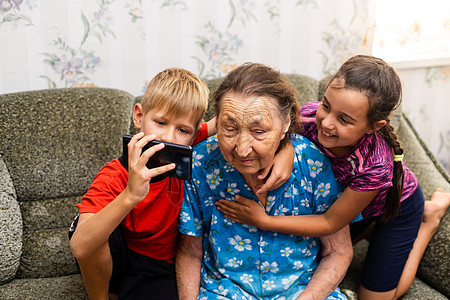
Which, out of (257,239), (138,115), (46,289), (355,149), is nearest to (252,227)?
(257,239)

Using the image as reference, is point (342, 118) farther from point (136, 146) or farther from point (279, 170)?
point (136, 146)

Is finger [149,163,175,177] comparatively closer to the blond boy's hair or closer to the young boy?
the young boy

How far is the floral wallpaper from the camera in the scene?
1.86 metres

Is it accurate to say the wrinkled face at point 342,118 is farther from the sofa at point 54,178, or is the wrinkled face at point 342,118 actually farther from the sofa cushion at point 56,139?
the sofa cushion at point 56,139

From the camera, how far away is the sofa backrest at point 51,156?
1.62m

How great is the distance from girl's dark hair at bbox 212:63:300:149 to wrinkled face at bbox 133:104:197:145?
0.36ft

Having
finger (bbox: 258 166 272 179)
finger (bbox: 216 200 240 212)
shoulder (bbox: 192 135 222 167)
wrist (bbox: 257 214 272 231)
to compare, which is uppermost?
shoulder (bbox: 192 135 222 167)

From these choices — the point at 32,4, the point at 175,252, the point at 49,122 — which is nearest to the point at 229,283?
the point at 175,252

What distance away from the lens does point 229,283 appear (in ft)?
4.39

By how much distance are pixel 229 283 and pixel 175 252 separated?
0.73 ft

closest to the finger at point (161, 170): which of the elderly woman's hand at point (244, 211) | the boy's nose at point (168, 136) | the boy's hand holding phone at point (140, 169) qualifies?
the boy's hand holding phone at point (140, 169)

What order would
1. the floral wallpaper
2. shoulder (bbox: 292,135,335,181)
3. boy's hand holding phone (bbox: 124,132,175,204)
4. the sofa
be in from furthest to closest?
the floral wallpaper
the sofa
shoulder (bbox: 292,135,335,181)
boy's hand holding phone (bbox: 124,132,175,204)

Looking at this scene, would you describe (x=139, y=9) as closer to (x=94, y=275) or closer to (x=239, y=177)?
(x=239, y=177)

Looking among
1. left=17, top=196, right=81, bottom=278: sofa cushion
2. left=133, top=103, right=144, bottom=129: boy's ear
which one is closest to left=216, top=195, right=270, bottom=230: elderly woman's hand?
left=133, top=103, right=144, bottom=129: boy's ear
